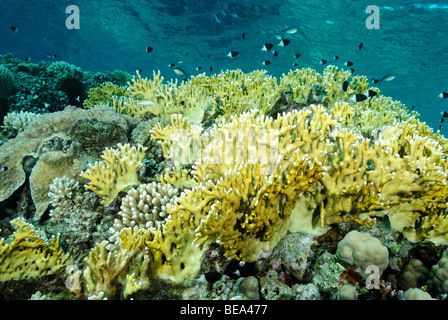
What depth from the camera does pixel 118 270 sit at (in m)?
2.41

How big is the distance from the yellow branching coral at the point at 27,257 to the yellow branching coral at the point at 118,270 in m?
0.73

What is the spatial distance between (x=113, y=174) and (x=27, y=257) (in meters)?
1.45

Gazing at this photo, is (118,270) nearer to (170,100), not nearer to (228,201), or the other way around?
(228,201)

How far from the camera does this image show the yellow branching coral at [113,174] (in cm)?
343

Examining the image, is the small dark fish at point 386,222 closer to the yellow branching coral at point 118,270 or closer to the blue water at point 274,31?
the yellow branching coral at point 118,270

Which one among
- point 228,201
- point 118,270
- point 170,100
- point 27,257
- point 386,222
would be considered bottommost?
point 27,257

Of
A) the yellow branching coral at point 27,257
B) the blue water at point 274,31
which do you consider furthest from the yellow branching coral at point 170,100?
the blue water at point 274,31

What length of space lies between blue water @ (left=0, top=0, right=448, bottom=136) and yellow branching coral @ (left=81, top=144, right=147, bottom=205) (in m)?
15.8

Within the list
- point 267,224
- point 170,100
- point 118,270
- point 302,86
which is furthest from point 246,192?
point 302,86

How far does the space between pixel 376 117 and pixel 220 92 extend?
3.64 metres

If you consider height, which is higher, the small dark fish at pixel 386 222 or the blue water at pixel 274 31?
the blue water at pixel 274 31

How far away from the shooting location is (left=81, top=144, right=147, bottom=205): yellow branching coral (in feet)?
11.3

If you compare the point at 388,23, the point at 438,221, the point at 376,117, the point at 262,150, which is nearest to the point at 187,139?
the point at 262,150

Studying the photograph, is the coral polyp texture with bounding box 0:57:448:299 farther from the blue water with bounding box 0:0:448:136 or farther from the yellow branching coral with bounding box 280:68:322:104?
the blue water with bounding box 0:0:448:136
